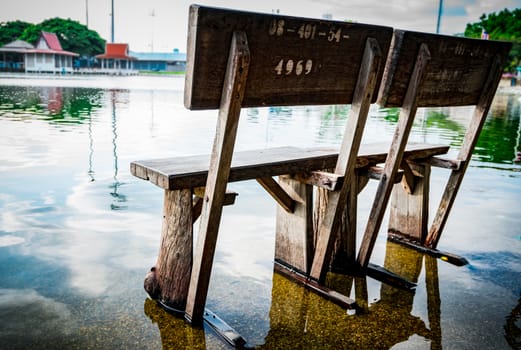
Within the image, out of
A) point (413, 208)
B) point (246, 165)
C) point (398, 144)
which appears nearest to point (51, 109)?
point (413, 208)

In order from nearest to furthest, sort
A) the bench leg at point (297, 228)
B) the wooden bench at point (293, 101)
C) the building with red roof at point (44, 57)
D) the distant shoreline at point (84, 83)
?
the wooden bench at point (293, 101) → the bench leg at point (297, 228) → the distant shoreline at point (84, 83) → the building with red roof at point (44, 57)

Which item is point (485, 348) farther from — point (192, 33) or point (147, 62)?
point (147, 62)

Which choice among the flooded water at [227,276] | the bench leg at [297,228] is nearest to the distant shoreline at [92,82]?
the flooded water at [227,276]

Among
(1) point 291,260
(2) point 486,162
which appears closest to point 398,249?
(1) point 291,260

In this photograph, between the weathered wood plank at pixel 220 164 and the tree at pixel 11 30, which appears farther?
the tree at pixel 11 30

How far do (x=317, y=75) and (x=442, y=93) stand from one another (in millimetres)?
1373

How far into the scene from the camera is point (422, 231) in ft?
16.9

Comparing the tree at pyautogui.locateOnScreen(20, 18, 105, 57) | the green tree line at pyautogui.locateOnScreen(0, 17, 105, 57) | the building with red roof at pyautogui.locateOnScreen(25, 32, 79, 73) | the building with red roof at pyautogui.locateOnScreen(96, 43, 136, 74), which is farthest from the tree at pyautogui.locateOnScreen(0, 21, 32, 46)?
the building with red roof at pyautogui.locateOnScreen(25, 32, 79, 73)

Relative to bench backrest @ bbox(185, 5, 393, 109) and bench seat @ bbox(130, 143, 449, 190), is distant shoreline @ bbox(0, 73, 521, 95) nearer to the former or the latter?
bench seat @ bbox(130, 143, 449, 190)

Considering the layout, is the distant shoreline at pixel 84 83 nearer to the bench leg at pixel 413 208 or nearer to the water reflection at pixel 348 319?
the bench leg at pixel 413 208

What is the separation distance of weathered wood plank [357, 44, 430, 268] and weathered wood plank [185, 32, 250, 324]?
1.45 meters

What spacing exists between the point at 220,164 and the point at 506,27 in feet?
260

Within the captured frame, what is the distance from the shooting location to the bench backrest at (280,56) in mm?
2613

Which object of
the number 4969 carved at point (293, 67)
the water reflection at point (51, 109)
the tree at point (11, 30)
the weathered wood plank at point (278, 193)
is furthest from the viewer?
the tree at point (11, 30)
